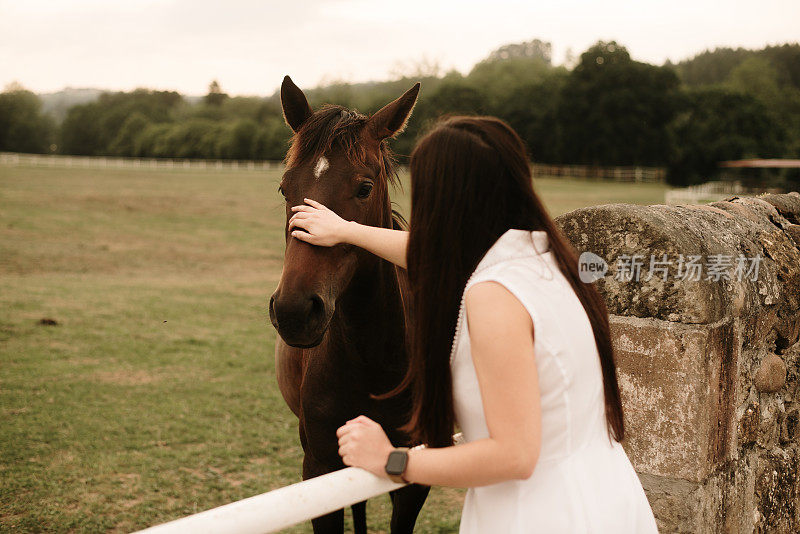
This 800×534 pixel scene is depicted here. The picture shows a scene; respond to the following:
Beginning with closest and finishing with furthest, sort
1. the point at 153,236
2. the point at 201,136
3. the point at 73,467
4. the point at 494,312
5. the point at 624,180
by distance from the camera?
the point at 494,312, the point at 73,467, the point at 153,236, the point at 624,180, the point at 201,136

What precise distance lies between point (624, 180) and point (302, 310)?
189 feet

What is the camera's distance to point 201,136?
73062mm

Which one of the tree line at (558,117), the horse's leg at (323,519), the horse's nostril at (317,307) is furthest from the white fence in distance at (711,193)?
the horse's nostril at (317,307)

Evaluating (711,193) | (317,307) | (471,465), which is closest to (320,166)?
(317,307)

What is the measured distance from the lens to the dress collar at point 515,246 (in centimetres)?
134

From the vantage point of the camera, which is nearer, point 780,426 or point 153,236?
point 780,426

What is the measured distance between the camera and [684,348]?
1.92m

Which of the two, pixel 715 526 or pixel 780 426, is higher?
pixel 780 426

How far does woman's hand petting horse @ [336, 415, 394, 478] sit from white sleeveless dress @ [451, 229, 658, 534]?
0.20 meters

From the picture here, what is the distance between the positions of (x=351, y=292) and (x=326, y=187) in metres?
0.50

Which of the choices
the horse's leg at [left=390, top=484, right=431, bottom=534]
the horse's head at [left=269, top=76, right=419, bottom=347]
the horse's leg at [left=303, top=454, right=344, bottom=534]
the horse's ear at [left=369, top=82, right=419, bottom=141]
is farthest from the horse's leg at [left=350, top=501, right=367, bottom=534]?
the horse's ear at [left=369, top=82, right=419, bottom=141]

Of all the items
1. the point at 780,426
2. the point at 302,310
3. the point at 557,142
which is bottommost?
the point at 780,426

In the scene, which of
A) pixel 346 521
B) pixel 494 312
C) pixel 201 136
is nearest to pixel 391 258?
pixel 494 312

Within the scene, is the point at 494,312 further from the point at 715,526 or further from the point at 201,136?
the point at 201,136
